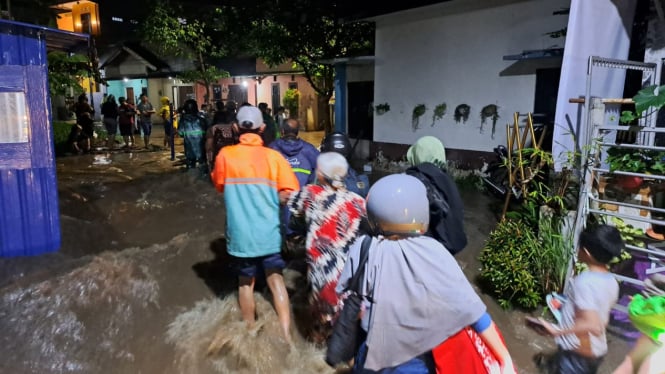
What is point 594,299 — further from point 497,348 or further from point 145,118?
point 145,118

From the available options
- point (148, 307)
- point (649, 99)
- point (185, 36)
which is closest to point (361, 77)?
point (185, 36)

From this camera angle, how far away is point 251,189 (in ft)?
13.0

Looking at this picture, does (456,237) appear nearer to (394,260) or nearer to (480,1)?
(394,260)

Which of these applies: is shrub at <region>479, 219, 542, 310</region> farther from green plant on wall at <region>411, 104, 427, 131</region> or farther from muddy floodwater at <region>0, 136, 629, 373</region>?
green plant on wall at <region>411, 104, 427, 131</region>

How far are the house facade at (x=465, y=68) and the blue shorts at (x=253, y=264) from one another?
7045 millimetres

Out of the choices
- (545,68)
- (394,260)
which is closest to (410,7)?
(545,68)

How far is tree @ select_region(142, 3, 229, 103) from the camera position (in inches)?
626

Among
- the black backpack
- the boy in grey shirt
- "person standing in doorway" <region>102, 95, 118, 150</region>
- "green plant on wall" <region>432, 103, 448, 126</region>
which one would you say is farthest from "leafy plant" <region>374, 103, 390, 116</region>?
the boy in grey shirt

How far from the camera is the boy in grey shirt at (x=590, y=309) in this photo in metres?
3.00

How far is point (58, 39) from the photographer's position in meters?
5.72

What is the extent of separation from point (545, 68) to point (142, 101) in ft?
43.6

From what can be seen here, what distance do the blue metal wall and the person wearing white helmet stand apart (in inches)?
191

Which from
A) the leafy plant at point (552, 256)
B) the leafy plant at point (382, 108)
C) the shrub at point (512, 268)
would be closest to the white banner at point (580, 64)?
the leafy plant at point (552, 256)

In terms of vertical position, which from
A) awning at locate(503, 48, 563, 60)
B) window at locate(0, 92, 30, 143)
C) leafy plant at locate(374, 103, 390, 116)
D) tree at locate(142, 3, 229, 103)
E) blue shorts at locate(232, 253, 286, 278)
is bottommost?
blue shorts at locate(232, 253, 286, 278)
